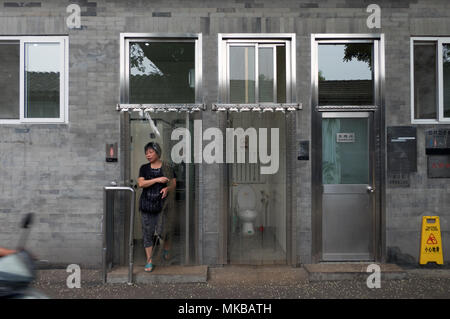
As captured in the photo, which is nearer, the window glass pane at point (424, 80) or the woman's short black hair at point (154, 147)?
the woman's short black hair at point (154, 147)

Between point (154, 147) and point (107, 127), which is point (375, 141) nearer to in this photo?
point (154, 147)

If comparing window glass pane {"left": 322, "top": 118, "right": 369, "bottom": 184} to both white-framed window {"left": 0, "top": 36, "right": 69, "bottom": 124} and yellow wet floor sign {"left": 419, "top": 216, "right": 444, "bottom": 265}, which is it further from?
white-framed window {"left": 0, "top": 36, "right": 69, "bottom": 124}

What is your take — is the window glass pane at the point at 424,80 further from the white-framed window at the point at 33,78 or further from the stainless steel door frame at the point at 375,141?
the white-framed window at the point at 33,78

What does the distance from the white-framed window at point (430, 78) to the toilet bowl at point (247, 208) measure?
3051 mm

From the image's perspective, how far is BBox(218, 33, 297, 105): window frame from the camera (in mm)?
6473

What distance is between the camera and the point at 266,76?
666 centimetres

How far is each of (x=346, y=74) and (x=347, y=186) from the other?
1.91 m

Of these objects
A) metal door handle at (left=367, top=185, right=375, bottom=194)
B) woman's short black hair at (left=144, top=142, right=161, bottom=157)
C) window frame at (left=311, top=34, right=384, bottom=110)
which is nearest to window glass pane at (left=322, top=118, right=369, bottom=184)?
metal door handle at (left=367, top=185, right=375, bottom=194)

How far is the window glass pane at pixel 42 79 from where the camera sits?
6.56 meters

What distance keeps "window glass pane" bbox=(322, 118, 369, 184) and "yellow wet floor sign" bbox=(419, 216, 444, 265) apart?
4.11 ft

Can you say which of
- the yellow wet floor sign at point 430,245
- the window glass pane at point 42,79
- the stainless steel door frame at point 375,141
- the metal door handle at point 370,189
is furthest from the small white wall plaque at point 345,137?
the window glass pane at point 42,79

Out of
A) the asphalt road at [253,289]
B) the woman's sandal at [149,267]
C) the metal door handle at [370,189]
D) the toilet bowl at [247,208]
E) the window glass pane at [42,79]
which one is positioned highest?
the window glass pane at [42,79]

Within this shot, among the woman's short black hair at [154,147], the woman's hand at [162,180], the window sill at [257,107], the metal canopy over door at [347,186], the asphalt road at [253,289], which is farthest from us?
the metal canopy over door at [347,186]

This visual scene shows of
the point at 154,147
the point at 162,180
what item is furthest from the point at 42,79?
the point at 162,180
